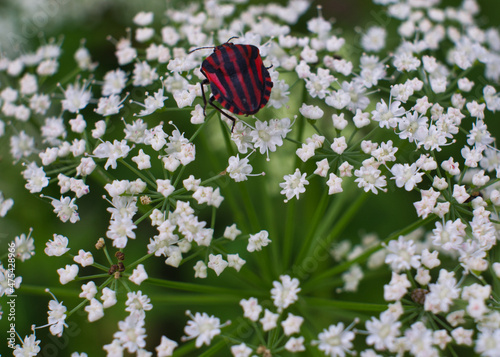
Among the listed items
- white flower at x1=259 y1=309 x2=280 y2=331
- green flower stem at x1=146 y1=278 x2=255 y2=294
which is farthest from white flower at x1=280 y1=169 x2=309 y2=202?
green flower stem at x1=146 y1=278 x2=255 y2=294

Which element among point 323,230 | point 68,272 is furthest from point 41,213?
point 323,230

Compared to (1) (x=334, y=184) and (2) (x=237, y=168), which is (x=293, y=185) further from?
(2) (x=237, y=168)

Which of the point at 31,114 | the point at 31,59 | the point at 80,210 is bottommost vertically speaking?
the point at 80,210

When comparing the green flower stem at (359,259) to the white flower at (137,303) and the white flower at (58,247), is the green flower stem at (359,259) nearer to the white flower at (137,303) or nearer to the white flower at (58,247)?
the white flower at (137,303)

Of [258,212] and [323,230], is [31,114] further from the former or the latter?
[323,230]

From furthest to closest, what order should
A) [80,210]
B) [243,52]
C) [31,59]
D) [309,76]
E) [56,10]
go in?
[56,10] < [80,210] < [31,59] < [309,76] < [243,52]

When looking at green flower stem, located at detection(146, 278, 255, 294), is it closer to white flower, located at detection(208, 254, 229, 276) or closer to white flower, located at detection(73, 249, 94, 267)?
white flower, located at detection(208, 254, 229, 276)

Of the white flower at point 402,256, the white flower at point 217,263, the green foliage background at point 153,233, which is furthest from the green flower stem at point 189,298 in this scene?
the white flower at point 402,256
